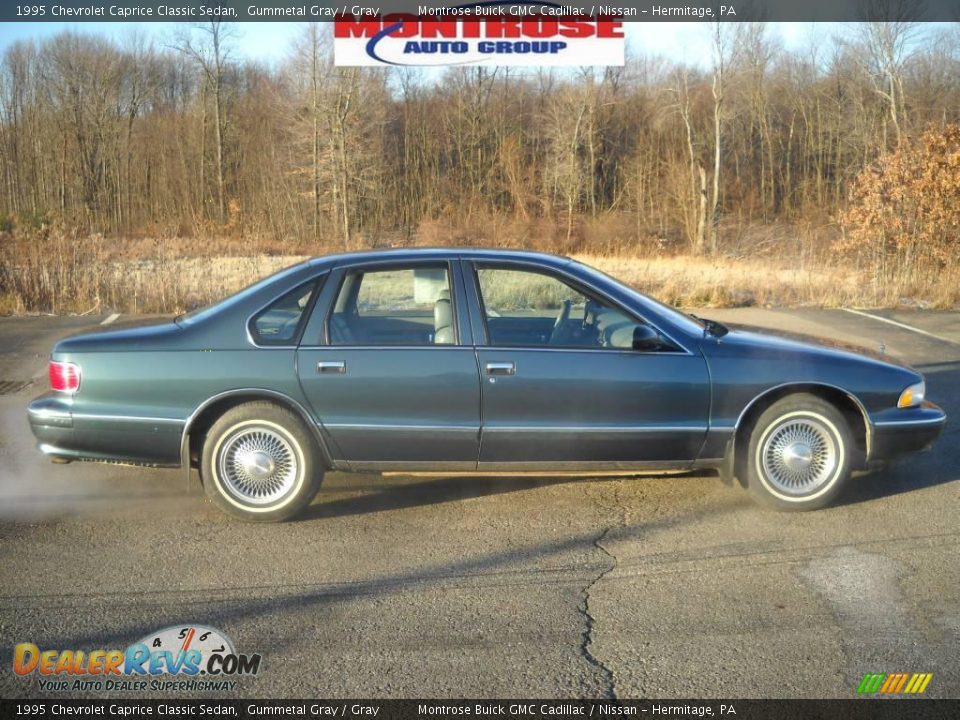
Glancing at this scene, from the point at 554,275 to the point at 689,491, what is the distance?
166 centimetres

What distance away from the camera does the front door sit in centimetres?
536

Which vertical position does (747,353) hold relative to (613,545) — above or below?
above

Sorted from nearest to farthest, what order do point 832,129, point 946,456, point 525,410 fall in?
point 525,410 → point 946,456 → point 832,129

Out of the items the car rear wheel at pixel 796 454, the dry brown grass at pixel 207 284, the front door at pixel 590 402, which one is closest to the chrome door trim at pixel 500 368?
the front door at pixel 590 402

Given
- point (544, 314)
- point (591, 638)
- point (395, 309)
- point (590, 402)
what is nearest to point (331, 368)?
point (395, 309)

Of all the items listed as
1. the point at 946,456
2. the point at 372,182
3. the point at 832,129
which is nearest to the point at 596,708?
the point at 946,456

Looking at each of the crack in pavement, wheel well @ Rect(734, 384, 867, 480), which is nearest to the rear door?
the crack in pavement

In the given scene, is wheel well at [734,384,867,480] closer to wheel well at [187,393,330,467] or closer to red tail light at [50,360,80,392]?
wheel well at [187,393,330,467]

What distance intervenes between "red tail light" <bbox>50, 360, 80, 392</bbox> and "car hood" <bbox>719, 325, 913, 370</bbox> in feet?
12.5

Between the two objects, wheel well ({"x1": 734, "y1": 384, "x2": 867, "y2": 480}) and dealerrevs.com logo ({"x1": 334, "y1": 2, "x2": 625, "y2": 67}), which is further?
dealerrevs.com logo ({"x1": 334, "y1": 2, "x2": 625, "y2": 67})

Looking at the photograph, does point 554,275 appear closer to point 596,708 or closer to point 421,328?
point 421,328

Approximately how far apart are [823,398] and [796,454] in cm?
39

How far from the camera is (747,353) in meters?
5.54

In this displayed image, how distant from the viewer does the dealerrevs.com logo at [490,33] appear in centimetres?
2603
